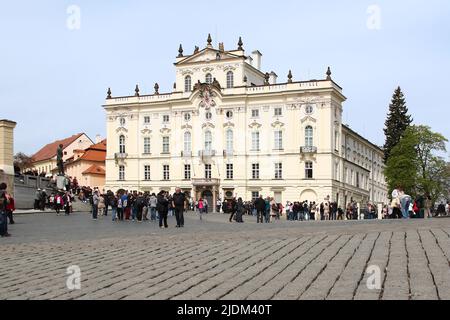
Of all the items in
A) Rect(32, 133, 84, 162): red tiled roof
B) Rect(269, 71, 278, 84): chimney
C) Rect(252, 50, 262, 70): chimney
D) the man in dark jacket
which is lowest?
the man in dark jacket

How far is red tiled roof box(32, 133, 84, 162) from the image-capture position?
128625 mm

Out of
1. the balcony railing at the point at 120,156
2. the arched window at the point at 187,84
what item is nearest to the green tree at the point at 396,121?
the arched window at the point at 187,84

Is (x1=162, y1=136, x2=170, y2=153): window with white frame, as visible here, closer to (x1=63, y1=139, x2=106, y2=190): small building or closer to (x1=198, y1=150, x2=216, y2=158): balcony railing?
(x1=198, y1=150, x2=216, y2=158): balcony railing

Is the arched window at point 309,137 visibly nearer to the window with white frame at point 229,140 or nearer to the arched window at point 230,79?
the window with white frame at point 229,140

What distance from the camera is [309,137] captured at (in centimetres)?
7412

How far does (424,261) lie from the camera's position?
10.4 meters

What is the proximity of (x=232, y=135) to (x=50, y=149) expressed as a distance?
221 ft

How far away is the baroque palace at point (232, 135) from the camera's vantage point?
73.8 m

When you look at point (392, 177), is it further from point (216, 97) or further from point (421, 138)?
point (216, 97)

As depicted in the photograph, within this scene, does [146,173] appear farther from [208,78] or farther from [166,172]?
[208,78]

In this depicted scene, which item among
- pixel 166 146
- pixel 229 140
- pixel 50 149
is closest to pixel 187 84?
pixel 166 146

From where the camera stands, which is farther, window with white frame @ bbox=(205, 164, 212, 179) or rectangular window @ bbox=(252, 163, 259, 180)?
window with white frame @ bbox=(205, 164, 212, 179)
